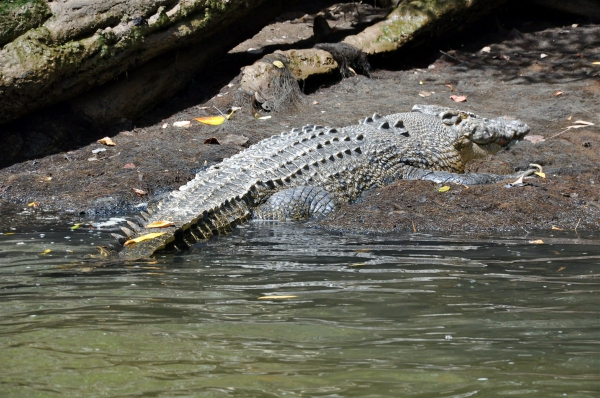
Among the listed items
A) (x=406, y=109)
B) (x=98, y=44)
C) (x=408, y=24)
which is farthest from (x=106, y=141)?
(x=408, y=24)

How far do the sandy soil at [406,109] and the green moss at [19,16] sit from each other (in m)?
1.55

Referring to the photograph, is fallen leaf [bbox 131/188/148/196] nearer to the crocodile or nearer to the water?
the crocodile

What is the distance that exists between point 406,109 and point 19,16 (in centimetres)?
513

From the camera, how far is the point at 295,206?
21.3 feet

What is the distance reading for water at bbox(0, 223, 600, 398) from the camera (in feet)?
7.82

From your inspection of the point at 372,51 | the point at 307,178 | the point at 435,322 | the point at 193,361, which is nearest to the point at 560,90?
the point at 372,51

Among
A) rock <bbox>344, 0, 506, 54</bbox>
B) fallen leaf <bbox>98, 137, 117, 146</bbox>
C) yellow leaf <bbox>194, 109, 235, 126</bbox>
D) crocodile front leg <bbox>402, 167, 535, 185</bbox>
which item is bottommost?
crocodile front leg <bbox>402, 167, 535, 185</bbox>

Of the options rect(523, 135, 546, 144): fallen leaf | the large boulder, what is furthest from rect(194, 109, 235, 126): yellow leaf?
rect(523, 135, 546, 144): fallen leaf

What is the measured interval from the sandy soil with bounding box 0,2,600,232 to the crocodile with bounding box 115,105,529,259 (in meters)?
0.33

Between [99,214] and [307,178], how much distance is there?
2096mm

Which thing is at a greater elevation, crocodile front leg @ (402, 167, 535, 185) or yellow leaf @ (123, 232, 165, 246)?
yellow leaf @ (123, 232, 165, 246)

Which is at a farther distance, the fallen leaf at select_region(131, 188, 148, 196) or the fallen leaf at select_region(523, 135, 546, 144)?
the fallen leaf at select_region(523, 135, 546, 144)

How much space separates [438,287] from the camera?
12.3 feet

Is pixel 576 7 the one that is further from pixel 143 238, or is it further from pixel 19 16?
pixel 143 238
